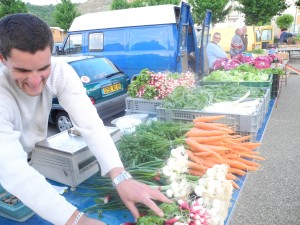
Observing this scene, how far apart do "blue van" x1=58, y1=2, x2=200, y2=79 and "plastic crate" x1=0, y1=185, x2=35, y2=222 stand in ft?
16.5

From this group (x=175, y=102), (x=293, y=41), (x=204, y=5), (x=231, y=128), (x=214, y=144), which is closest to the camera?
(x=214, y=144)

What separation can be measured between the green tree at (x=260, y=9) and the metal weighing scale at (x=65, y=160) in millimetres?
21882

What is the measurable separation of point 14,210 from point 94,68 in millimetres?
4279

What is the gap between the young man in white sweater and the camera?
1.09m

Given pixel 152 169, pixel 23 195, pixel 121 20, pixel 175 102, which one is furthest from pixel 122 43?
pixel 23 195

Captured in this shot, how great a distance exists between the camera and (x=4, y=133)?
1.13 m

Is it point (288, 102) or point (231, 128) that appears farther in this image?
point (288, 102)

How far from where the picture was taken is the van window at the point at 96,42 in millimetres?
7298

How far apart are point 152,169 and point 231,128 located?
3.33 feet

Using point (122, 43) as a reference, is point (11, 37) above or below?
below

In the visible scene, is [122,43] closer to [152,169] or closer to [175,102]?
[175,102]

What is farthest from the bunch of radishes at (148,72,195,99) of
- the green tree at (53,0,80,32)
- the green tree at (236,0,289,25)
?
the green tree at (53,0,80,32)

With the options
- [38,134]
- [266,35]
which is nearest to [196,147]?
[38,134]

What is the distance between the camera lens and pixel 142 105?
10.2 feet
